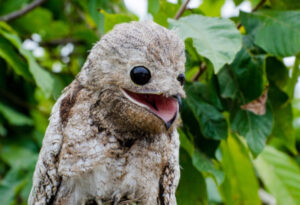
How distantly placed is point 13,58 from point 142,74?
147 cm

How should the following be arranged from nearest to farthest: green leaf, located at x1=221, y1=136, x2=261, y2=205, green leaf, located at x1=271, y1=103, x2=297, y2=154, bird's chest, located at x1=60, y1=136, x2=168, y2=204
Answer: bird's chest, located at x1=60, y1=136, x2=168, y2=204 → green leaf, located at x1=271, y1=103, x2=297, y2=154 → green leaf, located at x1=221, y1=136, x2=261, y2=205

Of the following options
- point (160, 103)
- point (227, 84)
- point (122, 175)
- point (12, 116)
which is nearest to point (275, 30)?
point (227, 84)

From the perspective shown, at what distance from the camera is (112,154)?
1.55 metres

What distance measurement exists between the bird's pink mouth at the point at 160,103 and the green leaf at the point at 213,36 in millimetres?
430

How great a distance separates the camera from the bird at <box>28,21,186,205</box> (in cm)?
140

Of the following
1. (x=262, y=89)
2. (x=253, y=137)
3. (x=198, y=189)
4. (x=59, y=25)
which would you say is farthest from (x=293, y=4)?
(x=59, y=25)

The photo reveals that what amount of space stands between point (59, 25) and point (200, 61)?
1.84 metres

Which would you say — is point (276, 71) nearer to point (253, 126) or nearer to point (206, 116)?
point (253, 126)

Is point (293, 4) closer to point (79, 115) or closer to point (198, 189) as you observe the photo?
point (198, 189)

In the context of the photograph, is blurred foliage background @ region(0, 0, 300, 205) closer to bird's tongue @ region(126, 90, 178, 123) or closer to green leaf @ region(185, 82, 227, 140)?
green leaf @ region(185, 82, 227, 140)

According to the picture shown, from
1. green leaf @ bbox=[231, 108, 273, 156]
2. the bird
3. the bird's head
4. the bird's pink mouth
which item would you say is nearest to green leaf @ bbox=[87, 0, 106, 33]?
green leaf @ bbox=[231, 108, 273, 156]

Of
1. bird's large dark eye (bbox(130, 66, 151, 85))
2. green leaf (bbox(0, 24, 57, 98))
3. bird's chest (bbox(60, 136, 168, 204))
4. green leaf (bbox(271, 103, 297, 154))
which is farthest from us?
green leaf (bbox(271, 103, 297, 154))

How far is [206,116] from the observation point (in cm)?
226

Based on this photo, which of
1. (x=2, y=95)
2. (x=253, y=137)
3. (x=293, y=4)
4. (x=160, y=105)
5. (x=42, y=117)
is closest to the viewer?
(x=160, y=105)
